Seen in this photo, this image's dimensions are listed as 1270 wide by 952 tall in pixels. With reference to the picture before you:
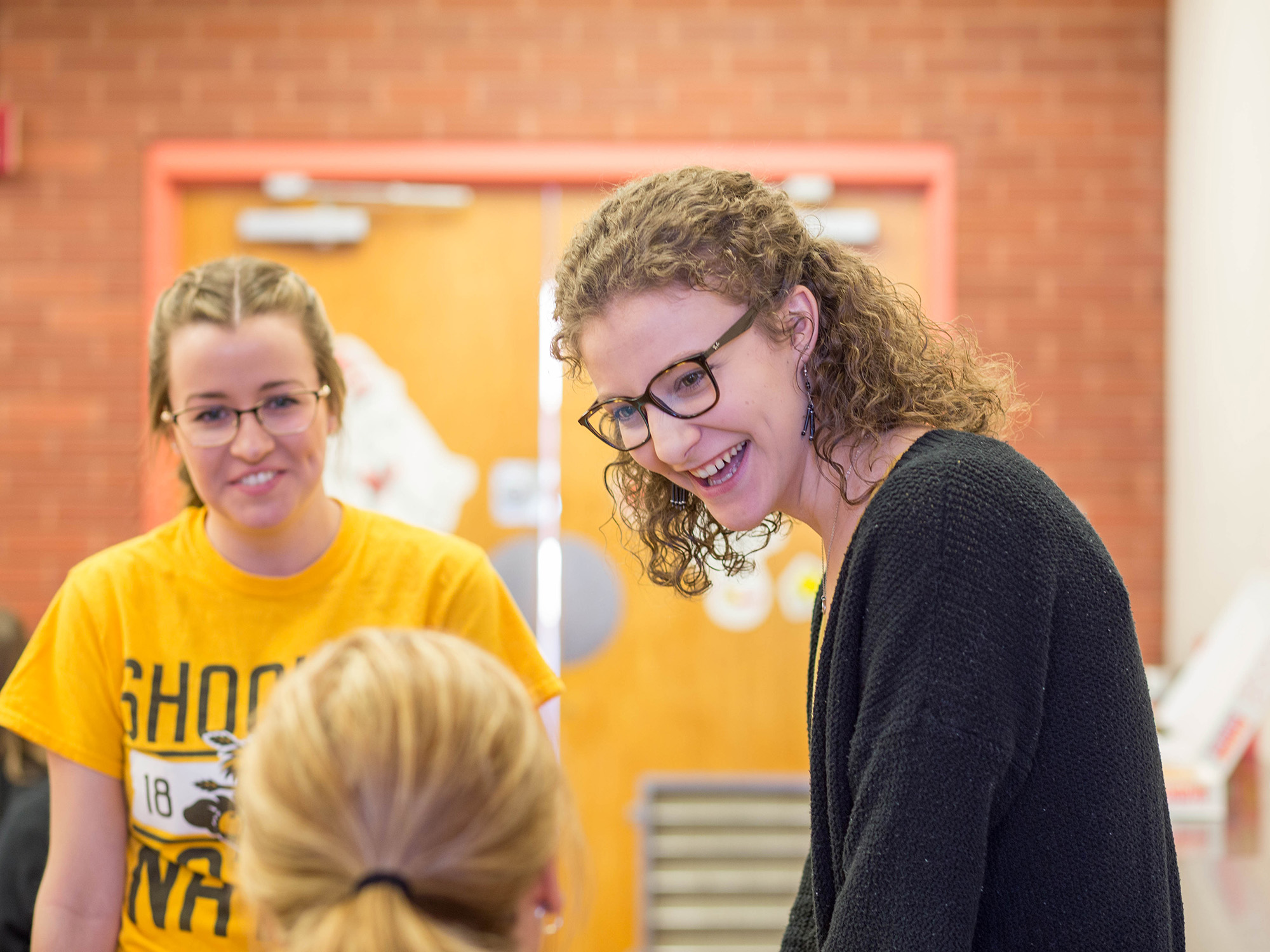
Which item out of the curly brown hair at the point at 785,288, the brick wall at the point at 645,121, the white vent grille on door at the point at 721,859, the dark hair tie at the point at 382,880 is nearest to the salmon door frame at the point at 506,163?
the brick wall at the point at 645,121

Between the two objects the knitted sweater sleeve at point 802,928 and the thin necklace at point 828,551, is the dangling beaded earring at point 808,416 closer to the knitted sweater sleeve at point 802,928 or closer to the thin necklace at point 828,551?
the thin necklace at point 828,551

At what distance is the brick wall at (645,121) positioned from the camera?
3.33 meters

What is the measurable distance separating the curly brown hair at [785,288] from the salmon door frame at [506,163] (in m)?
2.21

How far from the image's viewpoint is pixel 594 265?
113 centimetres

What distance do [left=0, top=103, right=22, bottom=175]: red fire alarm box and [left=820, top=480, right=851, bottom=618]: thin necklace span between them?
10.00ft

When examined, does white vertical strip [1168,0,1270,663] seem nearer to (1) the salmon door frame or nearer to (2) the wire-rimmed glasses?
(1) the salmon door frame

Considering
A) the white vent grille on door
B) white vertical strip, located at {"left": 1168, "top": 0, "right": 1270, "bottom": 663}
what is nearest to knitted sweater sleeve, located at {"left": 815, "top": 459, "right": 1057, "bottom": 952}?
white vertical strip, located at {"left": 1168, "top": 0, "right": 1270, "bottom": 663}

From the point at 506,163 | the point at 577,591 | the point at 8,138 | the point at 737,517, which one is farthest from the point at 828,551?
the point at 8,138

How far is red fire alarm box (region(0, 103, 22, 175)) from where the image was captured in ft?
10.8

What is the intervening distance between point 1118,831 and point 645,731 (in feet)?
8.13

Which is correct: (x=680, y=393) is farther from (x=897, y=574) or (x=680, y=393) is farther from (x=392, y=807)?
(x=392, y=807)

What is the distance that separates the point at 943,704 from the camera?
879 millimetres

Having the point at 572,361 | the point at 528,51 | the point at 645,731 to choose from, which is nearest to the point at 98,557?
the point at 572,361

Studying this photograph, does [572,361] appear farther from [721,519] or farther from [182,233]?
[182,233]
